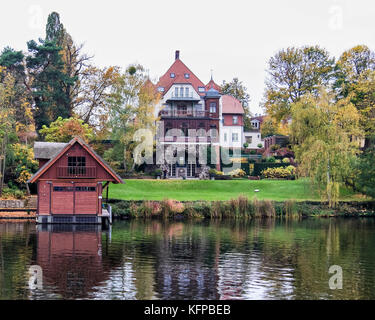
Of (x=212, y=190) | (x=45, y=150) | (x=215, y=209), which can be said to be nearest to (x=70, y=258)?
(x=45, y=150)

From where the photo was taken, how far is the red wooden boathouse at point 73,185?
4628 cm

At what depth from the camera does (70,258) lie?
97.3 ft

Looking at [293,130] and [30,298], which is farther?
[293,130]

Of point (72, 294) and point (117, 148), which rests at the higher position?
point (117, 148)

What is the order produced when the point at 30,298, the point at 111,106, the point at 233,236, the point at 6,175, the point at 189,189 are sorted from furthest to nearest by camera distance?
the point at 111,106, the point at 189,189, the point at 6,175, the point at 233,236, the point at 30,298

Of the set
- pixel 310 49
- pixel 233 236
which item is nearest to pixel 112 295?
pixel 233 236

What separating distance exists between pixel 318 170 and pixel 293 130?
666cm

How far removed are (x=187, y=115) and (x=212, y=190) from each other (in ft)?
60.9

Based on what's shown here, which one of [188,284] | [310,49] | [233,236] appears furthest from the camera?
[310,49]

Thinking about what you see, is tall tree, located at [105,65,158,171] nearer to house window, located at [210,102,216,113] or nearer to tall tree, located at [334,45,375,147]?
house window, located at [210,102,216,113]

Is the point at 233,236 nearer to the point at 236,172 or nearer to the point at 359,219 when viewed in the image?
the point at 359,219

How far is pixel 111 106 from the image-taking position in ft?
227

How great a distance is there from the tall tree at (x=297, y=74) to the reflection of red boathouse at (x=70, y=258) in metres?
44.0

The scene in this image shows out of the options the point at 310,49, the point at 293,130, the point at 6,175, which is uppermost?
the point at 310,49
